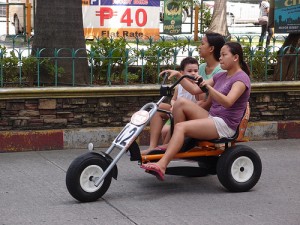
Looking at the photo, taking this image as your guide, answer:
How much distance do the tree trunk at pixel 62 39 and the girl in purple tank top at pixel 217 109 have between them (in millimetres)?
2315

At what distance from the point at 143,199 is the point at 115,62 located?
2.78m

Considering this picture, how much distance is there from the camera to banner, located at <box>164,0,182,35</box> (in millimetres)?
20000

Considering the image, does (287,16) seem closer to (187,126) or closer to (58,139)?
(58,139)

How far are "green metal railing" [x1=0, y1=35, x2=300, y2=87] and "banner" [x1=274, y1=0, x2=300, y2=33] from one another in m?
0.42

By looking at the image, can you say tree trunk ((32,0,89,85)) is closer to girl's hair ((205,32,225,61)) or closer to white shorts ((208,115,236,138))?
girl's hair ((205,32,225,61))

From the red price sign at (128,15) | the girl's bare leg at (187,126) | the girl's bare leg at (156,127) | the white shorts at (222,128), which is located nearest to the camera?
the girl's bare leg at (187,126)

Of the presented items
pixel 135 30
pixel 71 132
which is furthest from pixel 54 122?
pixel 135 30

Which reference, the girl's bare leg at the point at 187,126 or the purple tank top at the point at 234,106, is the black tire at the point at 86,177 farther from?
the purple tank top at the point at 234,106

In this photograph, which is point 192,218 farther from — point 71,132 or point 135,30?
point 135,30

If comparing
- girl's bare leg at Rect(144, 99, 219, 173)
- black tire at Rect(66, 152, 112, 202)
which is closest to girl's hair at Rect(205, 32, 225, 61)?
girl's bare leg at Rect(144, 99, 219, 173)

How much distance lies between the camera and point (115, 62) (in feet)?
29.1

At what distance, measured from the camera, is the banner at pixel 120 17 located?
60.2 ft

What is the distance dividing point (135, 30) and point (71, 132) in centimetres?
1040

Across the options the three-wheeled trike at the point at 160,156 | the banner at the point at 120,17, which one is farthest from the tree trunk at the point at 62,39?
the banner at the point at 120,17
